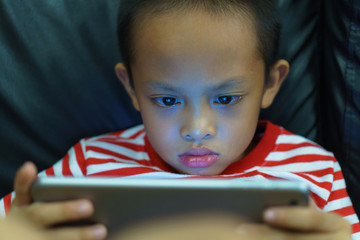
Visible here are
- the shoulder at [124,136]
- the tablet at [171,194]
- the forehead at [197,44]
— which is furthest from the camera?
the shoulder at [124,136]

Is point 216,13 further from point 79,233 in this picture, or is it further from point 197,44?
point 79,233

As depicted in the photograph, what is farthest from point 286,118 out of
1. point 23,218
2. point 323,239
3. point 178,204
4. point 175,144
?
point 23,218

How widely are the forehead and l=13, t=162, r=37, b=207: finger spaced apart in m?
0.31

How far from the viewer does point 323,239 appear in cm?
65

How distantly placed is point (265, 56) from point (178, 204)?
0.46m

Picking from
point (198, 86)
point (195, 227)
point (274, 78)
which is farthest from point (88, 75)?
point (195, 227)

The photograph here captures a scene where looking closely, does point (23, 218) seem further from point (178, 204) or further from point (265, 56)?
point (265, 56)

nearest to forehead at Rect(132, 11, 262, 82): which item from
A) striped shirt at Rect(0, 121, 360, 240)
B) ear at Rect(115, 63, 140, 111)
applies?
ear at Rect(115, 63, 140, 111)

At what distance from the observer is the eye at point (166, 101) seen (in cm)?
86

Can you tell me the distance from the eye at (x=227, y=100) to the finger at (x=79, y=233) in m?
0.36

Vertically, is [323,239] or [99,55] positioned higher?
[99,55]

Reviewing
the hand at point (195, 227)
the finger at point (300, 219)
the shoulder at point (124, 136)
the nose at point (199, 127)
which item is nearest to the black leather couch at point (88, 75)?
the shoulder at point (124, 136)

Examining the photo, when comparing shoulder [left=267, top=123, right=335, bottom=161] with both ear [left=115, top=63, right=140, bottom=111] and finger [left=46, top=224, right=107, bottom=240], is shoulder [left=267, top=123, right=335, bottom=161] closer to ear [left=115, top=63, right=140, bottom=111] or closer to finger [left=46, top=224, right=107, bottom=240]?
ear [left=115, top=63, right=140, bottom=111]

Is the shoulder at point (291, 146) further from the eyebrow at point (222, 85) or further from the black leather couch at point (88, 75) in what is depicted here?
the eyebrow at point (222, 85)
